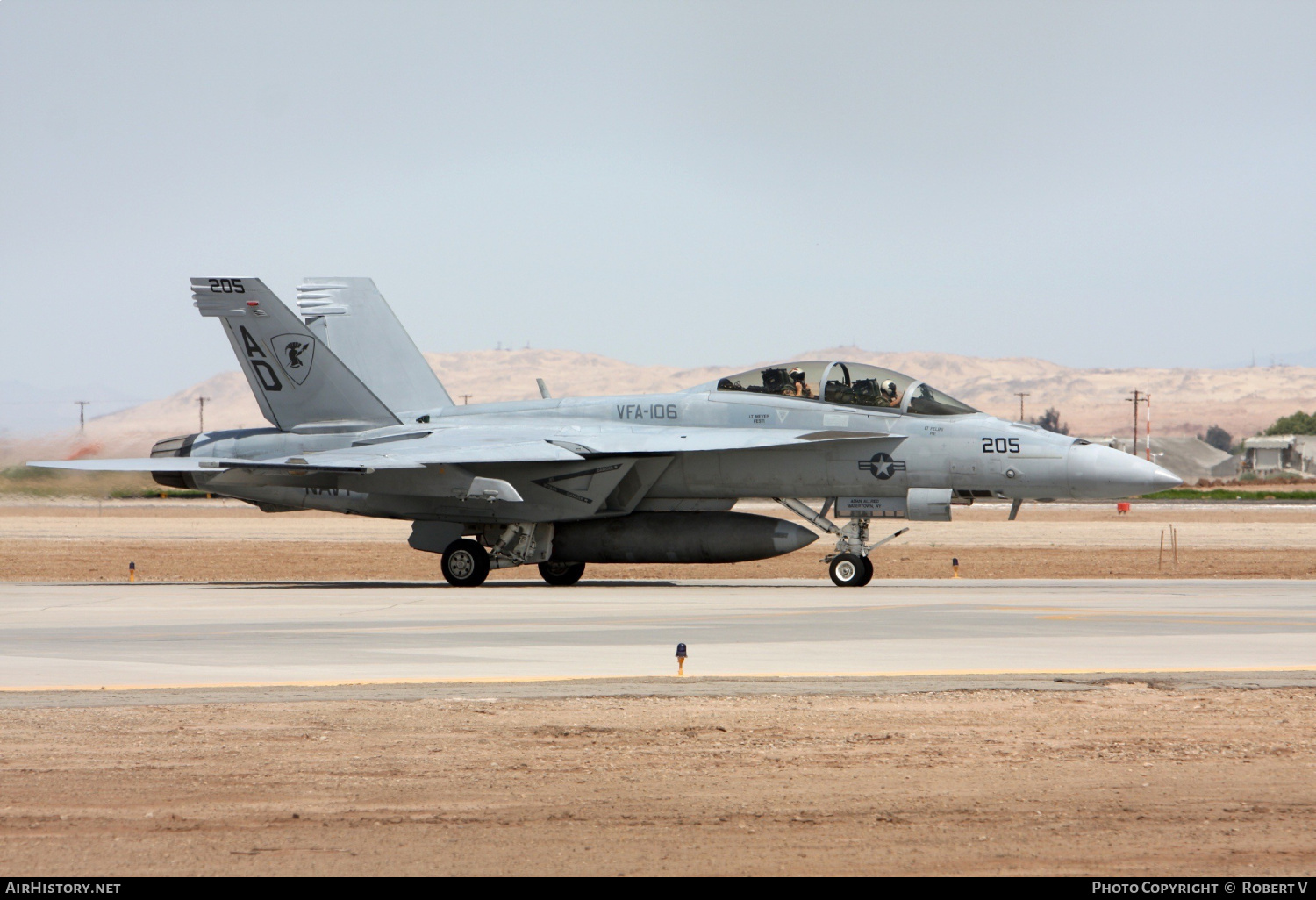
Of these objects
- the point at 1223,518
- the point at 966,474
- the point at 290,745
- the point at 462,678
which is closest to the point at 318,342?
the point at 966,474

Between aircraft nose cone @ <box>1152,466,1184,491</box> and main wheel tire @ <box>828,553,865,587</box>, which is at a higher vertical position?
aircraft nose cone @ <box>1152,466,1184,491</box>

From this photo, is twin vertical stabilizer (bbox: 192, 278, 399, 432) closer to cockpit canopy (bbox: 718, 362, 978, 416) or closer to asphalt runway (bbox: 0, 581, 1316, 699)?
asphalt runway (bbox: 0, 581, 1316, 699)

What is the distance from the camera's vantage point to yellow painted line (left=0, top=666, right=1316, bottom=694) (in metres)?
9.77

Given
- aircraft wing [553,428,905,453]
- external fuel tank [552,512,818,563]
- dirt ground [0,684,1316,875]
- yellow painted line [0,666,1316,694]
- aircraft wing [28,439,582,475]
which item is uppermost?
aircraft wing [553,428,905,453]

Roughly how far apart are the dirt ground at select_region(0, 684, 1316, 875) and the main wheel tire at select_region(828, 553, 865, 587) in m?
11.2

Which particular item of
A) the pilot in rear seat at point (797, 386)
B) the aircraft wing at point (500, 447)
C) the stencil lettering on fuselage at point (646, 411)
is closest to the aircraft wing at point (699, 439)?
the aircraft wing at point (500, 447)

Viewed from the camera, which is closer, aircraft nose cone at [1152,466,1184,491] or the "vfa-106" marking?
aircraft nose cone at [1152,466,1184,491]

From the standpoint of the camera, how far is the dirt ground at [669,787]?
5.28m

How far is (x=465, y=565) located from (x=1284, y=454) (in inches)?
5699

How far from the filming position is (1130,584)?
70.0 feet

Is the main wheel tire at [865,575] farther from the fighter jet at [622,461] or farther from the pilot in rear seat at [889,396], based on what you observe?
the pilot in rear seat at [889,396]

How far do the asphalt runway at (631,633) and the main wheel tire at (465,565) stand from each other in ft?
4.00

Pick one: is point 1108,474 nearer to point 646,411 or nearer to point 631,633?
point 646,411

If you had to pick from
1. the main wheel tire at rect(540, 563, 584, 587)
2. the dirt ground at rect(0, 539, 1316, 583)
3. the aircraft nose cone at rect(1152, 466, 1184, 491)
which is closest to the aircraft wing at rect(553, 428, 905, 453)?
the main wheel tire at rect(540, 563, 584, 587)
